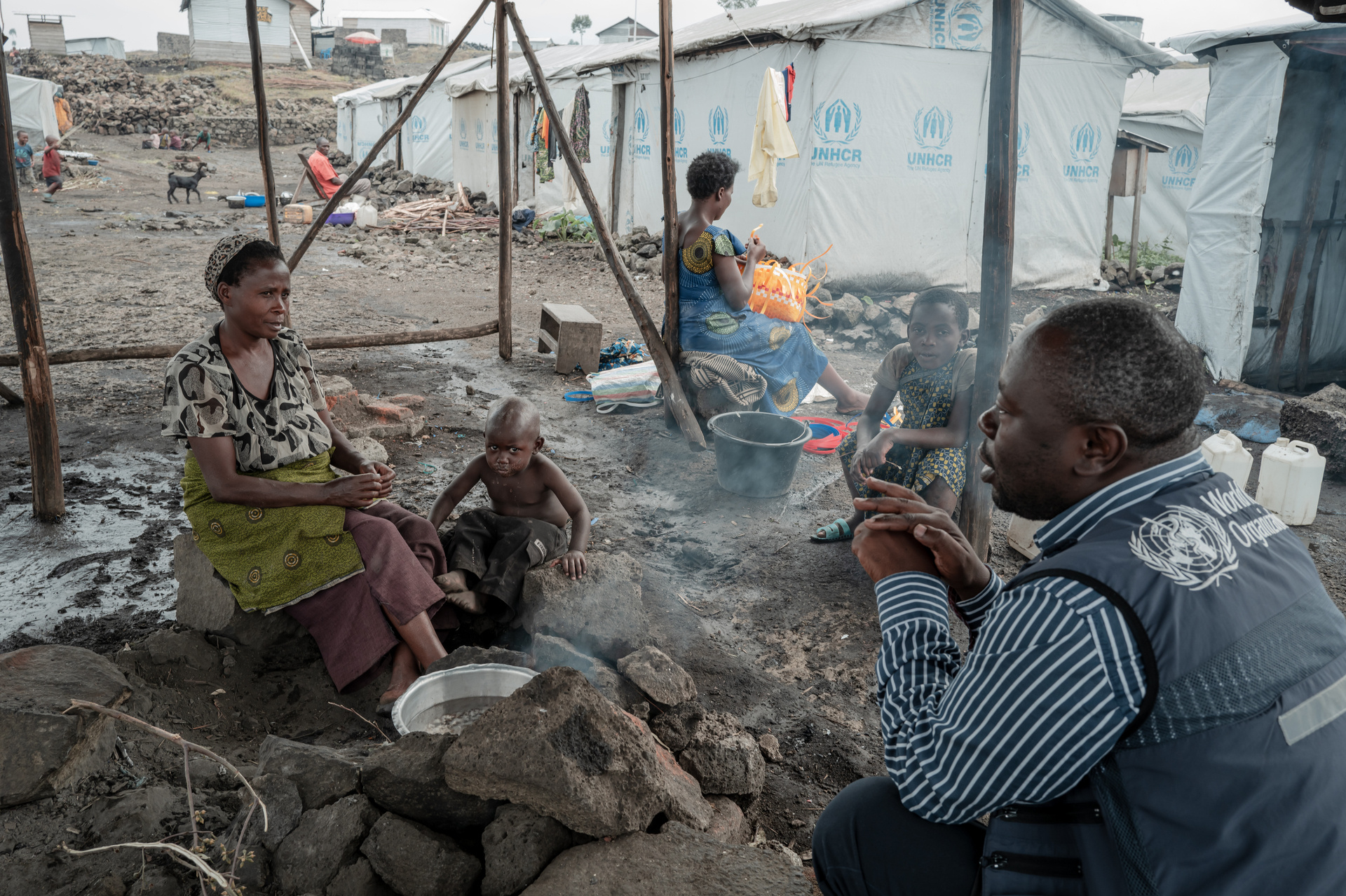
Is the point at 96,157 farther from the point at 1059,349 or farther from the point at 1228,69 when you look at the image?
the point at 1059,349

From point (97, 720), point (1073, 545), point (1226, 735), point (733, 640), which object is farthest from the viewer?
point (733, 640)

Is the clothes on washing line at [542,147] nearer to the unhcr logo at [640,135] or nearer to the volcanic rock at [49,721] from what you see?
the unhcr logo at [640,135]

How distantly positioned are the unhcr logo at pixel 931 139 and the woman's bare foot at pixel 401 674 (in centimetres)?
884

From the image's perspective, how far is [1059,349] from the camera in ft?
4.44

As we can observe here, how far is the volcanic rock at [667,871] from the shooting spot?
1701mm

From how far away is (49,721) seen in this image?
2.07 metres

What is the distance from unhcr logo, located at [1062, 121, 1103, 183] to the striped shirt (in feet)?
35.4

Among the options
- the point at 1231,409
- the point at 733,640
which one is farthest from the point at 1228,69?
the point at 733,640

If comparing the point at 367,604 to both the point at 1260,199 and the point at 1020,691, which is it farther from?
the point at 1260,199

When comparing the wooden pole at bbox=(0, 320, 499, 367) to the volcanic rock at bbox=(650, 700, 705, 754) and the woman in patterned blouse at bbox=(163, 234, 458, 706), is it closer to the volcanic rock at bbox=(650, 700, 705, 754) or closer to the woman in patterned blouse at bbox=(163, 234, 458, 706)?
the woman in patterned blouse at bbox=(163, 234, 458, 706)

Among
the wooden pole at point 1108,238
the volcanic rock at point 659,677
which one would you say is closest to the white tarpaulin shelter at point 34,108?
the wooden pole at point 1108,238

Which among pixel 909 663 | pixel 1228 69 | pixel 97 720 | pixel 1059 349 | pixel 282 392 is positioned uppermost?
pixel 1228 69

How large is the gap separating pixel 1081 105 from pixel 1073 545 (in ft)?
36.3

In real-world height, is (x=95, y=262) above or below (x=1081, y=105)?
below
